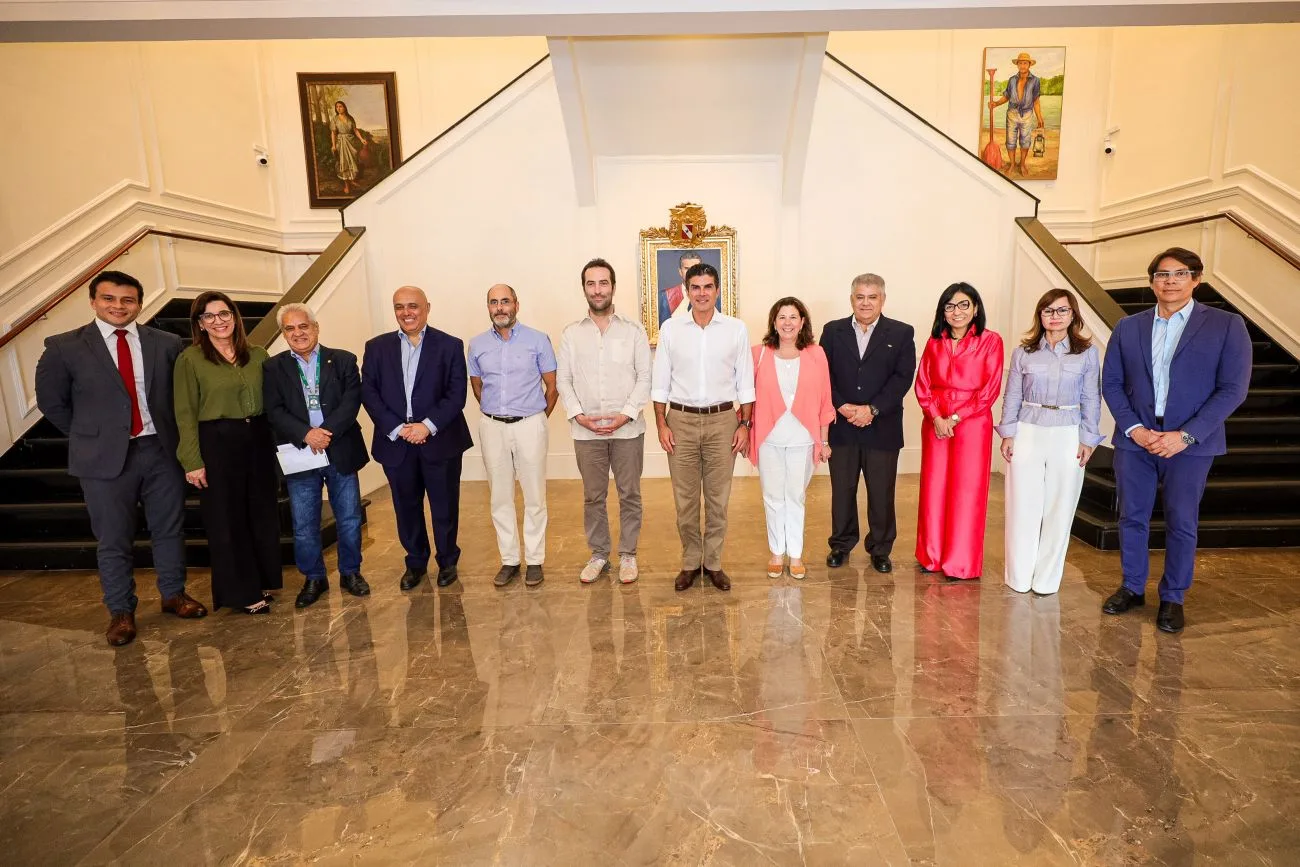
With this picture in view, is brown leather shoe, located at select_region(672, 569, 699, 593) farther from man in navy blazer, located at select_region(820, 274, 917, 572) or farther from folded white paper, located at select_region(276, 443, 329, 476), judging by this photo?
folded white paper, located at select_region(276, 443, 329, 476)

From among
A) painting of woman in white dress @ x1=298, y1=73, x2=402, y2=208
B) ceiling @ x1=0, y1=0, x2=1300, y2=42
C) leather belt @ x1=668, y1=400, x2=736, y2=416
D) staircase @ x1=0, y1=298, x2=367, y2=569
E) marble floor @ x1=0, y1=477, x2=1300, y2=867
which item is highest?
painting of woman in white dress @ x1=298, y1=73, x2=402, y2=208

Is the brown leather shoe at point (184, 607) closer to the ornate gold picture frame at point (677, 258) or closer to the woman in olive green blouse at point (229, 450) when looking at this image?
the woman in olive green blouse at point (229, 450)

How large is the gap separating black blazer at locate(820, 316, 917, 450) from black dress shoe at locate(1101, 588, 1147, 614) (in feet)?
4.16

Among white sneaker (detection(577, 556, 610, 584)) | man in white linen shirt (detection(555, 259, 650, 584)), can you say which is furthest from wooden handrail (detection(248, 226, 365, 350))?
white sneaker (detection(577, 556, 610, 584))

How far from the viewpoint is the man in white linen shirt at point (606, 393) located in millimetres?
3695

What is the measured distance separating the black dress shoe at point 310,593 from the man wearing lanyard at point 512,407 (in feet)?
3.12

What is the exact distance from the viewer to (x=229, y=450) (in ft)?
11.2

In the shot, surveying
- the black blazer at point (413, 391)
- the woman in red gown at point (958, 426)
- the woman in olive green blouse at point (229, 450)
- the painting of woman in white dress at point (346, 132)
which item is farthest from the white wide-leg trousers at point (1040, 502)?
the painting of woman in white dress at point (346, 132)

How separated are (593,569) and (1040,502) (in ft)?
8.00

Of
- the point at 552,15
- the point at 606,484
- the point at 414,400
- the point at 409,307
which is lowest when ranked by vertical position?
the point at 606,484

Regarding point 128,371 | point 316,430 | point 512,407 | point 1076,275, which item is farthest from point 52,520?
point 1076,275

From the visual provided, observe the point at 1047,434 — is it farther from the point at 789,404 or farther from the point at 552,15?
the point at 552,15

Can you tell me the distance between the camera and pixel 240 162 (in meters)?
7.30

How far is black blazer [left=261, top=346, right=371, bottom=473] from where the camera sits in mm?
3484
